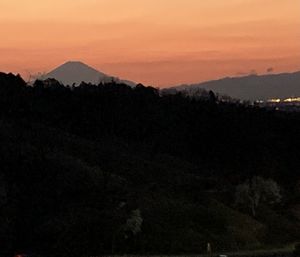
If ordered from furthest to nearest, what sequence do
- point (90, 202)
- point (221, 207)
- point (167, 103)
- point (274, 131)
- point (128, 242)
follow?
1. point (167, 103)
2. point (274, 131)
3. point (221, 207)
4. point (90, 202)
5. point (128, 242)

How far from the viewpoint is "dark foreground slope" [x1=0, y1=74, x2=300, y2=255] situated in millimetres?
57125

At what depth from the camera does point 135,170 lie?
8231cm

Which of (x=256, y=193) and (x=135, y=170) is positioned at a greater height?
(x=135, y=170)

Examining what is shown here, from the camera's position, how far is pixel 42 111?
10056cm

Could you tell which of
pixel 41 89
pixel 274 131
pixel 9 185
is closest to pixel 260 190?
pixel 9 185

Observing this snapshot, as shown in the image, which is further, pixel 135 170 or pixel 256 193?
pixel 135 170

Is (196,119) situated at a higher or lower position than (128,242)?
higher

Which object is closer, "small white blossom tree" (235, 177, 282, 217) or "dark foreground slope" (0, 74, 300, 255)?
"dark foreground slope" (0, 74, 300, 255)

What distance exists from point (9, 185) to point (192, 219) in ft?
53.7

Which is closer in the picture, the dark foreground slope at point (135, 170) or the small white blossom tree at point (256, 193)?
the dark foreground slope at point (135, 170)

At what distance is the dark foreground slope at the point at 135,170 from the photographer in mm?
57125

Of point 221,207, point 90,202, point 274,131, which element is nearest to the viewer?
point 90,202

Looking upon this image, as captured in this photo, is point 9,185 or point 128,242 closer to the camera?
point 128,242

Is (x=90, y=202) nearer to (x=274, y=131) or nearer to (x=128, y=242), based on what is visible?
(x=128, y=242)
